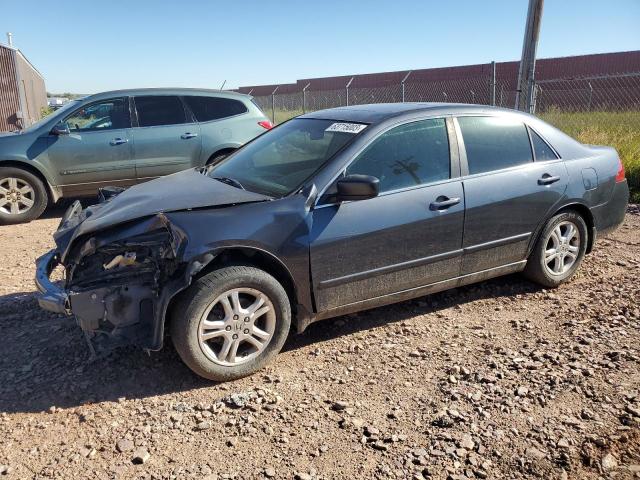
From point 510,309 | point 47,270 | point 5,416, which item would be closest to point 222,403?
point 5,416

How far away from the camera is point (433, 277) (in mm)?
4145

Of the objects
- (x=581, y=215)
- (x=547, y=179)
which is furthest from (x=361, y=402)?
(x=581, y=215)

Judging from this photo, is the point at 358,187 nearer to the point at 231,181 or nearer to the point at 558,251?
the point at 231,181

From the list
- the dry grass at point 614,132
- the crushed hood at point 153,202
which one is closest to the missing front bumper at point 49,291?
the crushed hood at point 153,202

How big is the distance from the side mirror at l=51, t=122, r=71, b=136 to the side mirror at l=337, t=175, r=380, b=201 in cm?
551

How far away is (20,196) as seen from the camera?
24.6 feet

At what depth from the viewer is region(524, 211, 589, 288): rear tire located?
468 centimetres

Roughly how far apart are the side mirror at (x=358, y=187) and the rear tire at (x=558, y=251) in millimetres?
1876

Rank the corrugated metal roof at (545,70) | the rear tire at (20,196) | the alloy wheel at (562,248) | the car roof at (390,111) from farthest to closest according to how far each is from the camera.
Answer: the corrugated metal roof at (545,70)
the rear tire at (20,196)
the alloy wheel at (562,248)
the car roof at (390,111)

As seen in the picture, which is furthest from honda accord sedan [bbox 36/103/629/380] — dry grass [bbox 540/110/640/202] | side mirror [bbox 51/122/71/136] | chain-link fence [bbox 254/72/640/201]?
chain-link fence [bbox 254/72/640/201]

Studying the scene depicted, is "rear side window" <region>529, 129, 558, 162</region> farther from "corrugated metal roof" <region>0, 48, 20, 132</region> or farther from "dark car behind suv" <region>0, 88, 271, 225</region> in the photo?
"corrugated metal roof" <region>0, 48, 20, 132</region>

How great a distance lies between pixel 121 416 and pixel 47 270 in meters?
1.22

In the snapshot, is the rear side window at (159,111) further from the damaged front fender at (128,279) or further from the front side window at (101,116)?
the damaged front fender at (128,279)

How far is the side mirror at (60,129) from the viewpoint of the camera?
24.9 feet
